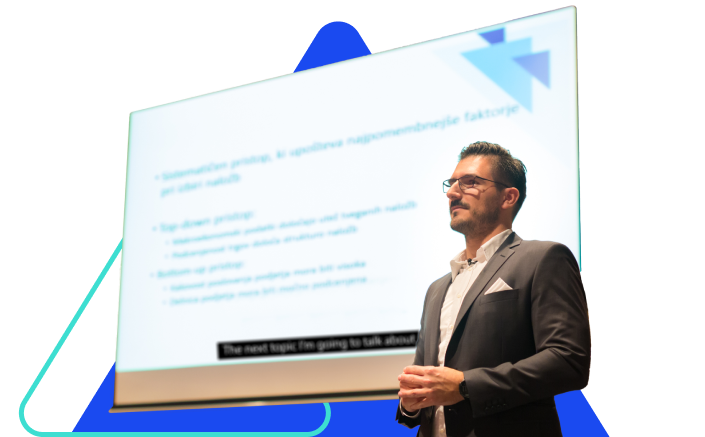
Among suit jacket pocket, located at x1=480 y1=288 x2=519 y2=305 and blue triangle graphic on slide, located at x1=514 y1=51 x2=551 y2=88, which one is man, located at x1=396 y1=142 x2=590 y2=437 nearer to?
suit jacket pocket, located at x1=480 y1=288 x2=519 y2=305

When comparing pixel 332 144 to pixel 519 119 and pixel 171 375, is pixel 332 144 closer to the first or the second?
pixel 519 119

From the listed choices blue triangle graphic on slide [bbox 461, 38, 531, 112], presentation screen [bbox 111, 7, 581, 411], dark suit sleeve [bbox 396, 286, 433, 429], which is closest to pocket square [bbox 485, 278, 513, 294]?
presentation screen [bbox 111, 7, 581, 411]

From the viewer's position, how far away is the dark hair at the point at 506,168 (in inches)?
59.5

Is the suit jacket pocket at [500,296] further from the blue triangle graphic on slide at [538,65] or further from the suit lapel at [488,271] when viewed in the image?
the blue triangle graphic on slide at [538,65]

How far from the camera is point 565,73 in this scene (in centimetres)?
155

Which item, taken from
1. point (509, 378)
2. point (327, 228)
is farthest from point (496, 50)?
point (509, 378)

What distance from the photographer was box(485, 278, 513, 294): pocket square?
1386 mm

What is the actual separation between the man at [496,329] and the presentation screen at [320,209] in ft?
0.22

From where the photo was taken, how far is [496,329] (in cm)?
137

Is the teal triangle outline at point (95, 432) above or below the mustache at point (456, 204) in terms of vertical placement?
below

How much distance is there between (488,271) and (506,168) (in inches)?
11.5

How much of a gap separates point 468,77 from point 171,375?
4.54ft

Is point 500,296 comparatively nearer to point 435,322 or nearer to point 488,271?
point 488,271
